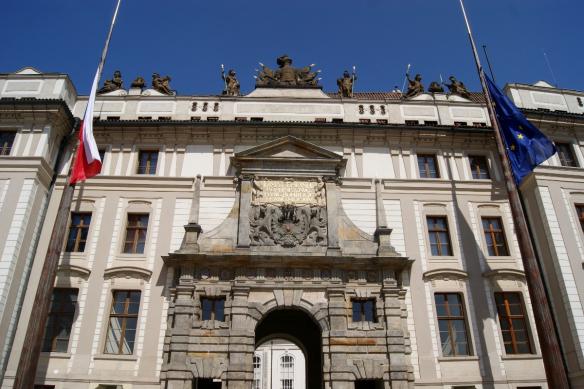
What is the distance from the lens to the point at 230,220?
20.0 meters

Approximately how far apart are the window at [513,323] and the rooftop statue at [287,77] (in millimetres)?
13691

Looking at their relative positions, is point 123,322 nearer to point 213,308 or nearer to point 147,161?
point 213,308

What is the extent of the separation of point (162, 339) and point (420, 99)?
16.7 meters

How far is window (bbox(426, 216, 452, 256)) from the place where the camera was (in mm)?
20219

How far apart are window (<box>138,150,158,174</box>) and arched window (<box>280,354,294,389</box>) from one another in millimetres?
30339

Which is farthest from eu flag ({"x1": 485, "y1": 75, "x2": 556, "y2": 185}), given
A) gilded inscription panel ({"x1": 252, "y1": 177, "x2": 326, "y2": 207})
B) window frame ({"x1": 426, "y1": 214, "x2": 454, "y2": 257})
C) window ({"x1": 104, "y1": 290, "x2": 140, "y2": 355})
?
window ({"x1": 104, "y1": 290, "x2": 140, "y2": 355})

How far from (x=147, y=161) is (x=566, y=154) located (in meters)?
19.8

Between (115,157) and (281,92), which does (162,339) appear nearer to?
(115,157)

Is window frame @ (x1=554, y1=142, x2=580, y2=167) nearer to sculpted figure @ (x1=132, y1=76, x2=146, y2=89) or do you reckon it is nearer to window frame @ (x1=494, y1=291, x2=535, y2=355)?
window frame @ (x1=494, y1=291, x2=535, y2=355)

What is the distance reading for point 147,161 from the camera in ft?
72.4

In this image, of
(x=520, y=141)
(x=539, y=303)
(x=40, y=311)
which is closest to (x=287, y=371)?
(x=40, y=311)

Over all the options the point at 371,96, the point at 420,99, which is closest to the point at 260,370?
the point at 371,96

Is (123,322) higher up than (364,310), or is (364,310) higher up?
(364,310)

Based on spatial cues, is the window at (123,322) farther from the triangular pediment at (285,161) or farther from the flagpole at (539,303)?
the flagpole at (539,303)
